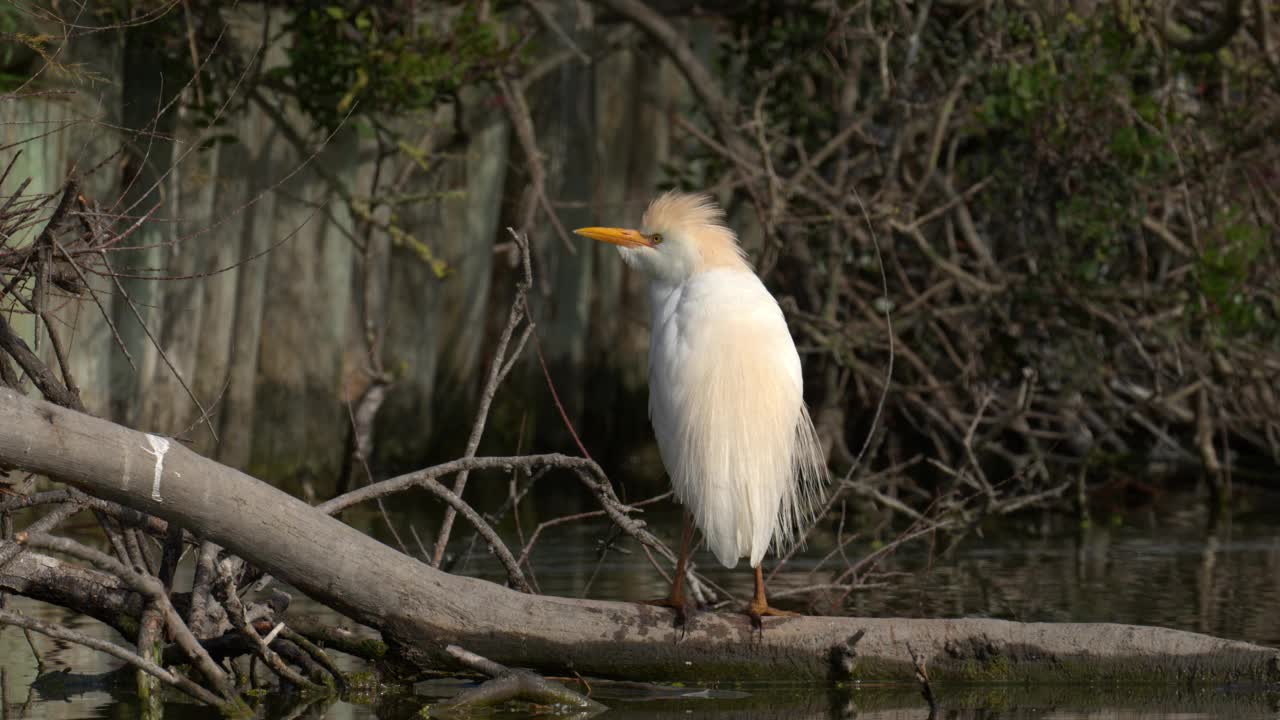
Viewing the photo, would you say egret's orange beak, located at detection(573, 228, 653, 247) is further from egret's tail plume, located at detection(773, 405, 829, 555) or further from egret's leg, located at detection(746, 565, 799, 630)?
egret's leg, located at detection(746, 565, 799, 630)

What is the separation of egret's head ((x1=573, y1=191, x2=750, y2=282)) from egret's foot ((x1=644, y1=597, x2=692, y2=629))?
1.17 metres

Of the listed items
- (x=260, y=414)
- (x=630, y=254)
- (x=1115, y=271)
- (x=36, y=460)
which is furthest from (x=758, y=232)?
(x=36, y=460)

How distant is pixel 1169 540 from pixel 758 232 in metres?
4.63

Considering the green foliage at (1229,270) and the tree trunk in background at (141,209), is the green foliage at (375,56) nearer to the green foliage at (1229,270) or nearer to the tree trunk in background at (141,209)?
the tree trunk in background at (141,209)

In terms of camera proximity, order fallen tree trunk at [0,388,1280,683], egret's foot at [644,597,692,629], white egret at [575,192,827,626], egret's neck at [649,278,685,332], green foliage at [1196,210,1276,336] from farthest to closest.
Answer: green foliage at [1196,210,1276,336]
egret's neck at [649,278,685,332]
white egret at [575,192,827,626]
egret's foot at [644,597,692,629]
fallen tree trunk at [0,388,1280,683]

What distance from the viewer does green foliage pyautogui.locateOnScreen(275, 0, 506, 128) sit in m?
9.02

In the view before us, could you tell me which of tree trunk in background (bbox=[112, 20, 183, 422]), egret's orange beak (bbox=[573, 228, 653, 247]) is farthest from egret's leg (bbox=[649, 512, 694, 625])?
tree trunk in background (bbox=[112, 20, 183, 422])

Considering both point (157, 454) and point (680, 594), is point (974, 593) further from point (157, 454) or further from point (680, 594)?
point (157, 454)

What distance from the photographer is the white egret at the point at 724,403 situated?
205 inches

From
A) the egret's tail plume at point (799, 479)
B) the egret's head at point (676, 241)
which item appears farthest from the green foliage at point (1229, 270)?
the egret's head at point (676, 241)

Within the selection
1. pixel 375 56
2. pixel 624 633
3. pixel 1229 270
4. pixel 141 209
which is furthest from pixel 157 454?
pixel 1229 270

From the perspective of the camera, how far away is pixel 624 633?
4.96 m

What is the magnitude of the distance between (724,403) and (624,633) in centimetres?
80

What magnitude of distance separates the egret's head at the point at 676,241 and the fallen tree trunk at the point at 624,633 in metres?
1.26
